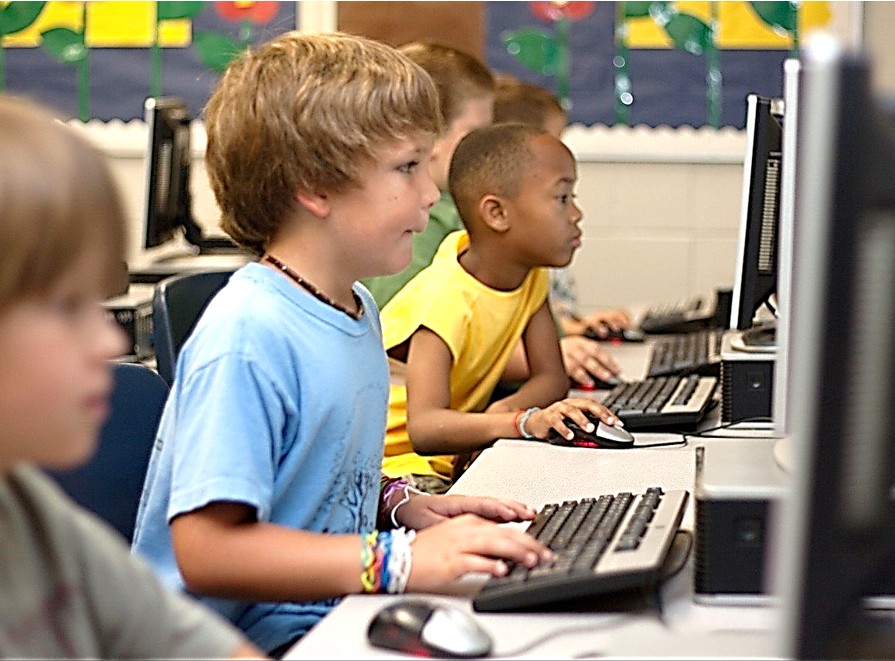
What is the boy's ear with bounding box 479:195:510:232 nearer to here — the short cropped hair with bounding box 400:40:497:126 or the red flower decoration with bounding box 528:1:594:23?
the short cropped hair with bounding box 400:40:497:126

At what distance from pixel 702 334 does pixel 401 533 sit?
178 cm

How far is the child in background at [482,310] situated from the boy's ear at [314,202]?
0.62 metres

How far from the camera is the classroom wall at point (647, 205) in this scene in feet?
14.7

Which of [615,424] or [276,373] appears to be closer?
[276,373]

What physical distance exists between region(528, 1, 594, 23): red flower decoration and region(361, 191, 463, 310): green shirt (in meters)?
1.71

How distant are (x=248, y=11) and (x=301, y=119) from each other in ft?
10.6

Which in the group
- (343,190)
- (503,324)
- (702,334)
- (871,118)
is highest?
(871,118)

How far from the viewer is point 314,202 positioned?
59.8 inches

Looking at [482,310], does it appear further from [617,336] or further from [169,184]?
[169,184]

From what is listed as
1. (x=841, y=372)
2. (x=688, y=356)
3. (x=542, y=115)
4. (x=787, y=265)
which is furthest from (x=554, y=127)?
(x=841, y=372)

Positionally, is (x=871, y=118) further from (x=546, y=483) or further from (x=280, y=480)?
(x=546, y=483)

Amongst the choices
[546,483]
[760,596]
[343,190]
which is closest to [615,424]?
[546,483]

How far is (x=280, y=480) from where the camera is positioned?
4.51ft

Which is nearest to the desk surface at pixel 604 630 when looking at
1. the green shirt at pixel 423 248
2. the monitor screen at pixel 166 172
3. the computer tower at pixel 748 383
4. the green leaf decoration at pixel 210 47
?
the computer tower at pixel 748 383
